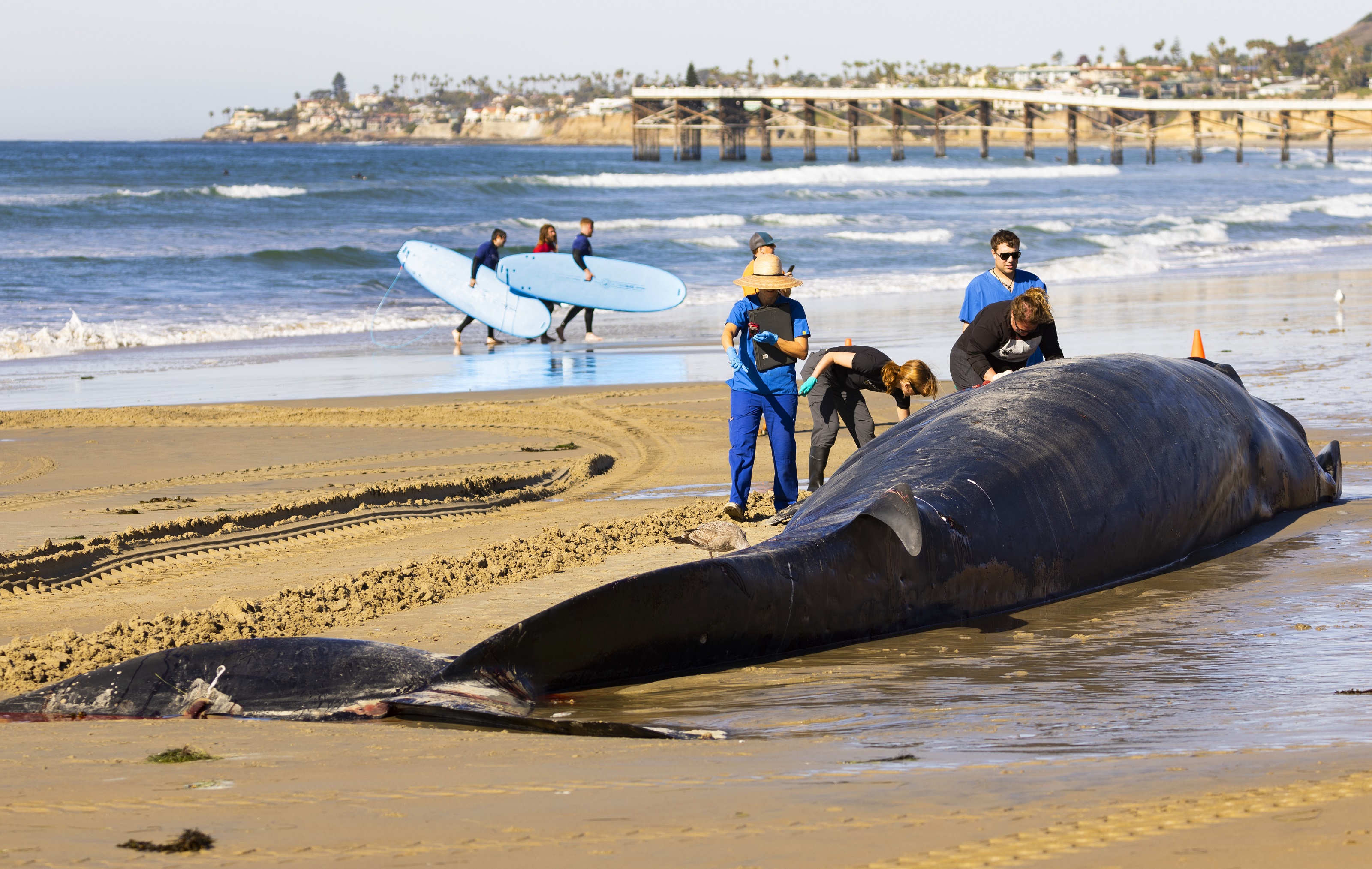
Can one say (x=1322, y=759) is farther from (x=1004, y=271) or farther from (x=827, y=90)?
(x=827, y=90)

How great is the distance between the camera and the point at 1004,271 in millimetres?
7656

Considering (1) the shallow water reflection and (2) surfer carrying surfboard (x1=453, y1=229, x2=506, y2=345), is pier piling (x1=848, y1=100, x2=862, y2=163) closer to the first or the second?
(2) surfer carrying surfboard (x1=453, y1=229, x2=506, y2=345)

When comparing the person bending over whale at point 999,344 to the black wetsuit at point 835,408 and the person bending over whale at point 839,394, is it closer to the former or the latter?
the person bending over whale at point 839,394

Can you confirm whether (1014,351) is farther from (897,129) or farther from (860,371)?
(897,129)

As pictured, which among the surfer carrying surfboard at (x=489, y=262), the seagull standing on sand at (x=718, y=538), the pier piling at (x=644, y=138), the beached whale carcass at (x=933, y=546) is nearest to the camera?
the beached whale carcass at (x=933, y=546)

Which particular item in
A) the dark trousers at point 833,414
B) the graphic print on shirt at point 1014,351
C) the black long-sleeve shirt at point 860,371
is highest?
the graphic print on shirt at point 1014,351

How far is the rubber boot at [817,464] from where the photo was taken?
26.5 feet

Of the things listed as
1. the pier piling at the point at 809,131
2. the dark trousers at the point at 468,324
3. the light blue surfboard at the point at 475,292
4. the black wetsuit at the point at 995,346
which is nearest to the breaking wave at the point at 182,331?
the light blue surfboard at the point at 475,292

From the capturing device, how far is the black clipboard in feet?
24.6

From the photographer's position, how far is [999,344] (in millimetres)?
7035

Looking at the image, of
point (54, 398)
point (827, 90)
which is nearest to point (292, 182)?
point (827, 90)

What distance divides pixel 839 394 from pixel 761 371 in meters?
0.88

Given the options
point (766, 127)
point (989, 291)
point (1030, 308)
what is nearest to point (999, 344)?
point (1030, 308)

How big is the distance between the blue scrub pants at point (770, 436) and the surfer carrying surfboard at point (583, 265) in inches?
451
